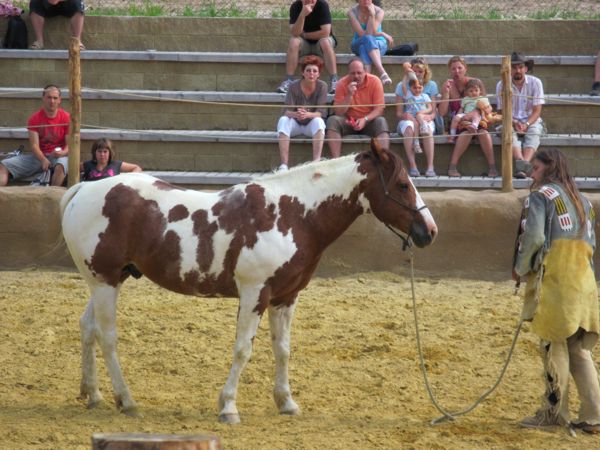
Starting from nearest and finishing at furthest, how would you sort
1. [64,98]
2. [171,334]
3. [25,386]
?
[25,386]
[171,334]
[64,98]

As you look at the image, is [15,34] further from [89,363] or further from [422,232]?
[422,232]

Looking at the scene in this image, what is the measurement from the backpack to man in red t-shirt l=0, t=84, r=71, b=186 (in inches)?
101

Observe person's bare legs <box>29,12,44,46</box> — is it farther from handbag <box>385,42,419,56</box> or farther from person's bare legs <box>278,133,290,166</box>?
handbag <box>385,42,419,56</box>

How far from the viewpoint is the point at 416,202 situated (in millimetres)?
7254

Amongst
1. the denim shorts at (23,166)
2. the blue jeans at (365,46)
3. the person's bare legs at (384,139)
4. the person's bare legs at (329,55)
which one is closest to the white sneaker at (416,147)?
the person's bare legs at (384,139)

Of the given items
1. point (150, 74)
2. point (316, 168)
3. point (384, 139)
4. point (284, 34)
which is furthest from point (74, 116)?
point (316, 168)

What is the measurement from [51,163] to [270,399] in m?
5.86

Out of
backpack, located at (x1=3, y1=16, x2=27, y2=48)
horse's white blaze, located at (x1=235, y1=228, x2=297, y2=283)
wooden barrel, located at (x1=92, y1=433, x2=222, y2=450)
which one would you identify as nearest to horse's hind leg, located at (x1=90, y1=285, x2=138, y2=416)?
horse's white blaze, located at (x1=235, y1=228, x2=297, y2=283)

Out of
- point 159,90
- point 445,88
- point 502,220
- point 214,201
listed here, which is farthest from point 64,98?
point 214,201

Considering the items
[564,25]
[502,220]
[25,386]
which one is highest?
[564,25]

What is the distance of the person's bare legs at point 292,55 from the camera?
13977 mm

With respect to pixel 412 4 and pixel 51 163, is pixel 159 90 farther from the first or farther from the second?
pixel 412 4

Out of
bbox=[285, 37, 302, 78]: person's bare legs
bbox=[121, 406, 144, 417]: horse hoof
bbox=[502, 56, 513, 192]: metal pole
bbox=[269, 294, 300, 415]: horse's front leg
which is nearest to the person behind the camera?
bbox=[121, 406, 144, 417]: horse hoof

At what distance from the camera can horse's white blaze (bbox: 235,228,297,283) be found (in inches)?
279
